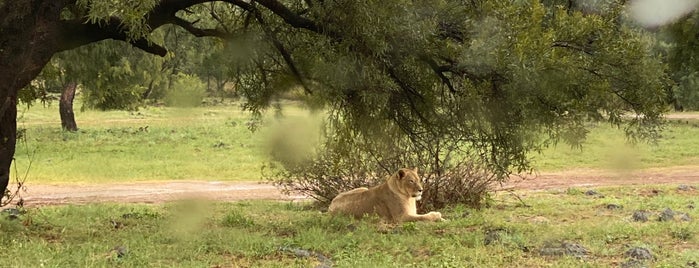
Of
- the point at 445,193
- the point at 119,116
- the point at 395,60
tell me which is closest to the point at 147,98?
the point at 119,116

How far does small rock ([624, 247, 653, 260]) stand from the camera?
767 centimetres

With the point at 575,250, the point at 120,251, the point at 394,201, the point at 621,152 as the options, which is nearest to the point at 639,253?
the point at 575,250

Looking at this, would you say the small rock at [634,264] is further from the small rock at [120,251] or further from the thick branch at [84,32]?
the thick branch at [84,32]

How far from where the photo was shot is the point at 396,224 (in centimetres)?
1034

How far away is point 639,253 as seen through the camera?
307 inches

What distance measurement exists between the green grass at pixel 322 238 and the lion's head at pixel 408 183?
0.50 meters

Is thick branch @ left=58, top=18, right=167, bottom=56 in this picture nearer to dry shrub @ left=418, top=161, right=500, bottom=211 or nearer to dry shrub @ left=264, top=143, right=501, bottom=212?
dry shrub @ left=264, top=143, right=501, bottom=212

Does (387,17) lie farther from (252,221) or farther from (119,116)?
(119,116)

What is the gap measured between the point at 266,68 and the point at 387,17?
2.83 meters

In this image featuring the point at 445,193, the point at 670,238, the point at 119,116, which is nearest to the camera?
the point at 670,238

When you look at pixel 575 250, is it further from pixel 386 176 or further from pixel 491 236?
pixel 386 176

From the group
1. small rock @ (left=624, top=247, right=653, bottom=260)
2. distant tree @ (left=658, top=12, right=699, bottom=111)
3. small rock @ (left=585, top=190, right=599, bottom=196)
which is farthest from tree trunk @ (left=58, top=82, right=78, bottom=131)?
small rock @ (left=624, top=247, right=653, bottom=260)

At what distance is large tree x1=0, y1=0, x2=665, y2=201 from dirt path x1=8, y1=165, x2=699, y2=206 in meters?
6.22

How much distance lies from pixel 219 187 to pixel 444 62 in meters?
10.0
